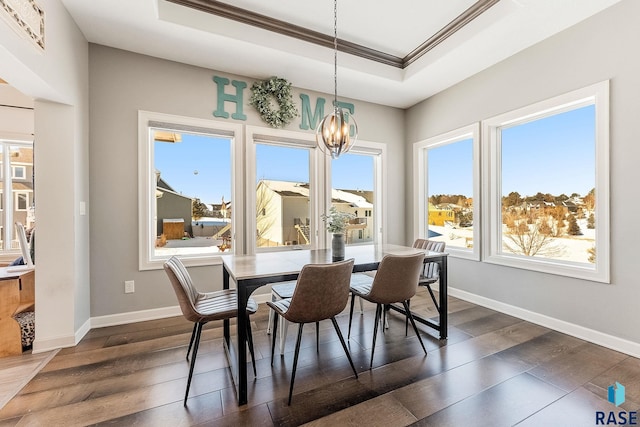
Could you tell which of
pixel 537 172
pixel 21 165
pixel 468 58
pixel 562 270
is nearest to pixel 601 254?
pixel 562 270

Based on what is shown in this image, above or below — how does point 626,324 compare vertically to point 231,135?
below

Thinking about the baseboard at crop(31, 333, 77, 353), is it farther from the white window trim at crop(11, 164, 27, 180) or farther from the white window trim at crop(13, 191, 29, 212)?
the white window trim at crop(11, 164, 27, 180)

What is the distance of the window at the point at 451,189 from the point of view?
11.6ft

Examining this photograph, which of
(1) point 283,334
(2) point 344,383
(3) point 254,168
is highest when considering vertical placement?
(3) point 254,168

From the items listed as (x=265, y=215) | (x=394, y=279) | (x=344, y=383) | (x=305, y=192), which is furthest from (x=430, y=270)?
(x=265, y=215)

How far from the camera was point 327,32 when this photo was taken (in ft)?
9.93

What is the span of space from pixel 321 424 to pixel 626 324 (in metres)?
2.64

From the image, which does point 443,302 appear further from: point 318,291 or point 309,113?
point 309,113

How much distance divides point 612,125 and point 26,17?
444 cm

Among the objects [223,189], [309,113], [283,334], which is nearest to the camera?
[283,334]

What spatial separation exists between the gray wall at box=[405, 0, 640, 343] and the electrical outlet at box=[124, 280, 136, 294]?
13.2 feet

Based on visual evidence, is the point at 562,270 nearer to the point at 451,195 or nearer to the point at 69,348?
the point at 451,195

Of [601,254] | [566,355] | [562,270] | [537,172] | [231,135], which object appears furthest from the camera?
[231,135]

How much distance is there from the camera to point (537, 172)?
3020 millimetres
